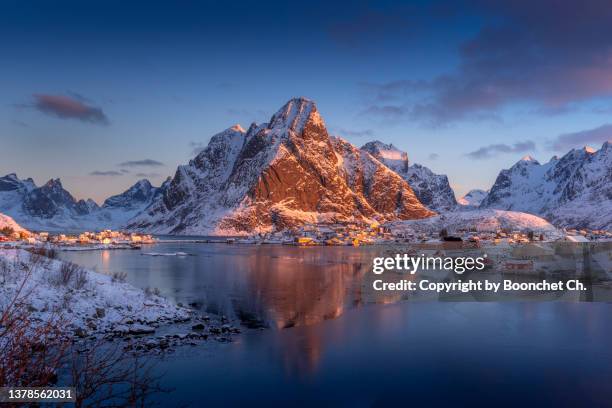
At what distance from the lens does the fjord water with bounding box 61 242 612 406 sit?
2191cm

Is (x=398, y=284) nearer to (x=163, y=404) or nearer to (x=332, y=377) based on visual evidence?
(x=332, y=377)

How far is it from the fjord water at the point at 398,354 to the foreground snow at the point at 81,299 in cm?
631

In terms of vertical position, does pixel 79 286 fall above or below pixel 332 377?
above

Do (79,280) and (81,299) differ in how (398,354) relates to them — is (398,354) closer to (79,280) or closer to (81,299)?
(81,299)

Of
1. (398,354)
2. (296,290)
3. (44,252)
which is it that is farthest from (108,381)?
(44,252)

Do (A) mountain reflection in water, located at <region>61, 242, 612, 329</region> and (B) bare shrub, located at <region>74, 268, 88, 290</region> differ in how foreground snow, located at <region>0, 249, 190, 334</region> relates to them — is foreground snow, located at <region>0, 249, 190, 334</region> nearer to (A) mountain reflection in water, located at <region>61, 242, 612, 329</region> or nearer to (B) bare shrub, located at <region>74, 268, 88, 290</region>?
(B) bare shrub, located at <region>74, 268, 88, 290</region>

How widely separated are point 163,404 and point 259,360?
6.76m

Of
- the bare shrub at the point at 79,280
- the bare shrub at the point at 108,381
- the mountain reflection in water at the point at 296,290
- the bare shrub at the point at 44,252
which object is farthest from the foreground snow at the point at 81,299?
the bare shrub at the point at 44,252

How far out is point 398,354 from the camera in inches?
1117

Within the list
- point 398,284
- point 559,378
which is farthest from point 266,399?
point 398,284

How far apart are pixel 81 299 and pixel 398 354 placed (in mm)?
23384

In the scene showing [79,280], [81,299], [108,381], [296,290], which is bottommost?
[296,290]

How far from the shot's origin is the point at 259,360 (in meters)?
26.1

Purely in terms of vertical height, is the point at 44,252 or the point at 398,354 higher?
the point at 44,252
